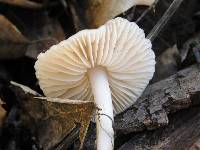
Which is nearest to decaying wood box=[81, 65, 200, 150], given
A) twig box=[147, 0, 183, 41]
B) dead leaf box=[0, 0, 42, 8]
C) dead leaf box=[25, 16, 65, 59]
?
twig box=[147, 0, 183, 41]

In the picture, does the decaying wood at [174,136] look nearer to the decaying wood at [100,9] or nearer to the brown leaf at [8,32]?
the decaying wood at [100,9]

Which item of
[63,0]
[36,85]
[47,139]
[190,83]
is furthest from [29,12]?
[190,83]

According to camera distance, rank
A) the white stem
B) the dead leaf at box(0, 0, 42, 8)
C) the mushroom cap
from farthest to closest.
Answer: the dead leaf at box(0, 0, 42, 8), the white stem, the mushroom cap

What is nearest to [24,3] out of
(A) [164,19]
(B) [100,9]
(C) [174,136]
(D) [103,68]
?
(B) [100,9]

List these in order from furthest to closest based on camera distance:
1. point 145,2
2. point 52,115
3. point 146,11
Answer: point 146,11 < point 145,2 < point 52,115

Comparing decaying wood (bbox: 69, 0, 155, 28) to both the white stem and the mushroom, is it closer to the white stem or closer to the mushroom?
the white stem

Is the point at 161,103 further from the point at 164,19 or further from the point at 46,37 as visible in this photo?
the point at 46,37
